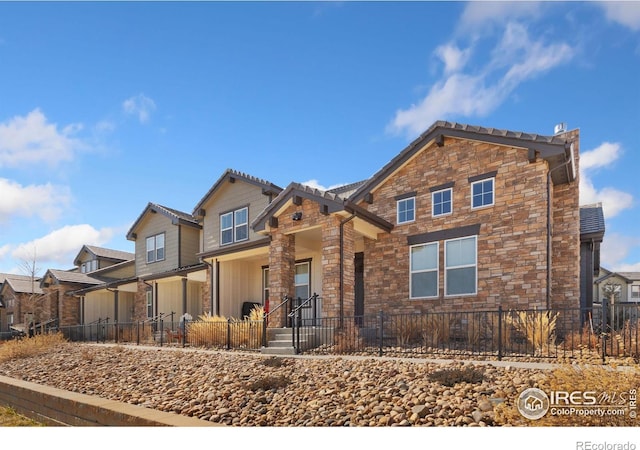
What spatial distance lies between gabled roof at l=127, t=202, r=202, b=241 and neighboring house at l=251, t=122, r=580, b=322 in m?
9.67

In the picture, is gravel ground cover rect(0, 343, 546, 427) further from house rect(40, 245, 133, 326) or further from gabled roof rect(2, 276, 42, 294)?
gabled roof rect(2, 276, 42, 294)

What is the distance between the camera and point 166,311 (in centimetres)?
2430

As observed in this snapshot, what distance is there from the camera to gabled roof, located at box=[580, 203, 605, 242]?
542 inches

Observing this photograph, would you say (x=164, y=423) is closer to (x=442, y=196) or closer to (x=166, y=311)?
(x=442, y=196)

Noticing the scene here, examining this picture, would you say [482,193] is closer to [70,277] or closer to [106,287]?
[106,287]

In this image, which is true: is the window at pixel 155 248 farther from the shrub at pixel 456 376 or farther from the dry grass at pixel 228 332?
the shrub at pixel 456 376

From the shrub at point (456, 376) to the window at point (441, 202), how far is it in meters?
7.15

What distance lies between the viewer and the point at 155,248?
2497cm

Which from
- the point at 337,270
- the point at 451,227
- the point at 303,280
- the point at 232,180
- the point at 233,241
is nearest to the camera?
the point at 337,270

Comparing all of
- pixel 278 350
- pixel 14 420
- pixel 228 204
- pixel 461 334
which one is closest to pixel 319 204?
pixel 278 350

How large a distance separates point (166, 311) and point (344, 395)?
19329 millimetres

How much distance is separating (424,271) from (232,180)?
34.2ft

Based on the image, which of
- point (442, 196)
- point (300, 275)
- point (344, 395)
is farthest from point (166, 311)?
point (344, 395)

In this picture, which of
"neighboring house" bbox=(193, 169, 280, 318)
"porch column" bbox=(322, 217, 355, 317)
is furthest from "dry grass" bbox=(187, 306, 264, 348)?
"neighboring house" bbox=(193, 169, 280, 318)
